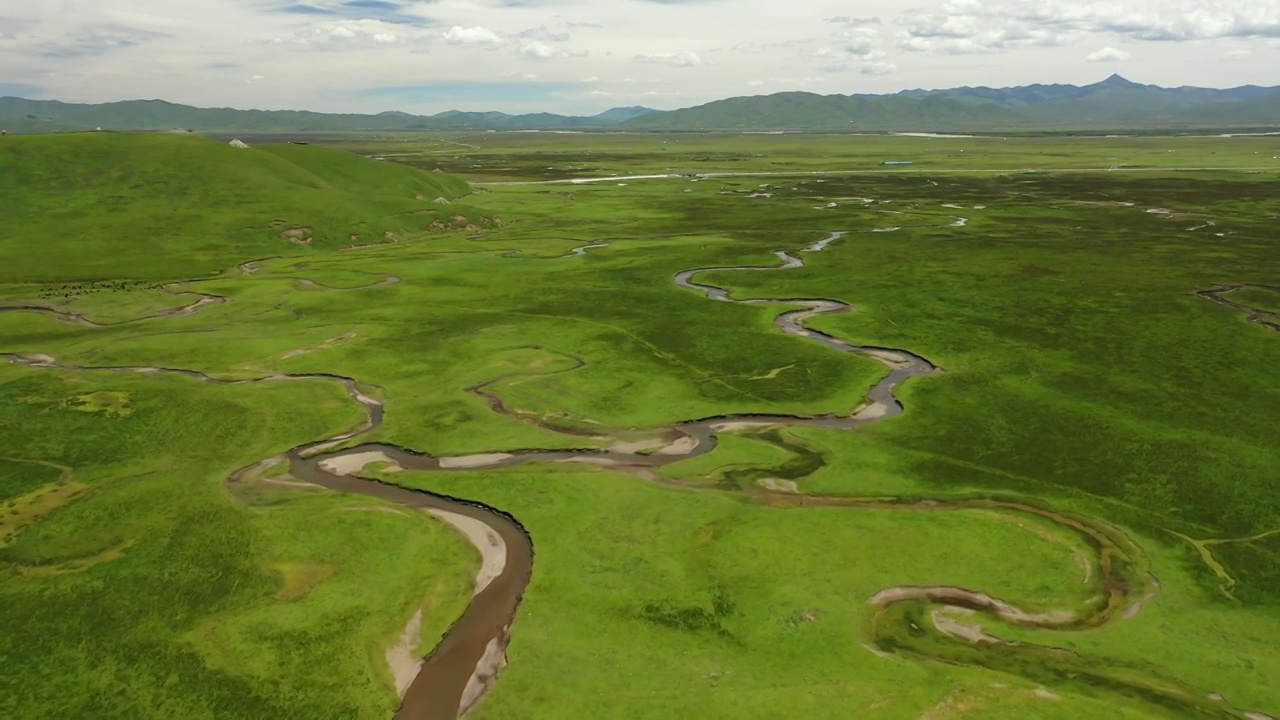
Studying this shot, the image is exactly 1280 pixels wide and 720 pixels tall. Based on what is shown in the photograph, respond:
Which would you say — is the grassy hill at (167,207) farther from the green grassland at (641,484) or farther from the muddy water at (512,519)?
the muddy water at (512,519)

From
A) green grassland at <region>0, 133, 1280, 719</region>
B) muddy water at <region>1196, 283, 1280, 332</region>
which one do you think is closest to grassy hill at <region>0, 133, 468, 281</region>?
green grassland at <region>0, 133, 1280, 719</region>

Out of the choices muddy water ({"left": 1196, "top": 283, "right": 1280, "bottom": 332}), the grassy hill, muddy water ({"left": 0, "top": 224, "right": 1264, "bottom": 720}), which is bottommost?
muddy water ({"left": 0, "top": 224, "right": 1264, "bottom": 720})

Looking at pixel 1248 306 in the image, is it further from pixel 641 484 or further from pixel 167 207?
pixel 167 207

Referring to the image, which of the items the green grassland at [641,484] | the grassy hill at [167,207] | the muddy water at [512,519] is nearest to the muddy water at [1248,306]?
the green grassland at [641,484]

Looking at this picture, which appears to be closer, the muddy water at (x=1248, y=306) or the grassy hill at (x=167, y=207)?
the muddy water at (x=1248, y=306)

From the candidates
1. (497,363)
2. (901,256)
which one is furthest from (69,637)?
(901,256)

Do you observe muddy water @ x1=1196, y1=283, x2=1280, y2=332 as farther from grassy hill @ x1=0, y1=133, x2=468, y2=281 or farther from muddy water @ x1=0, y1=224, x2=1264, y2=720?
grassy hill @ x1=0, y1=133, x2=468, y2=281
